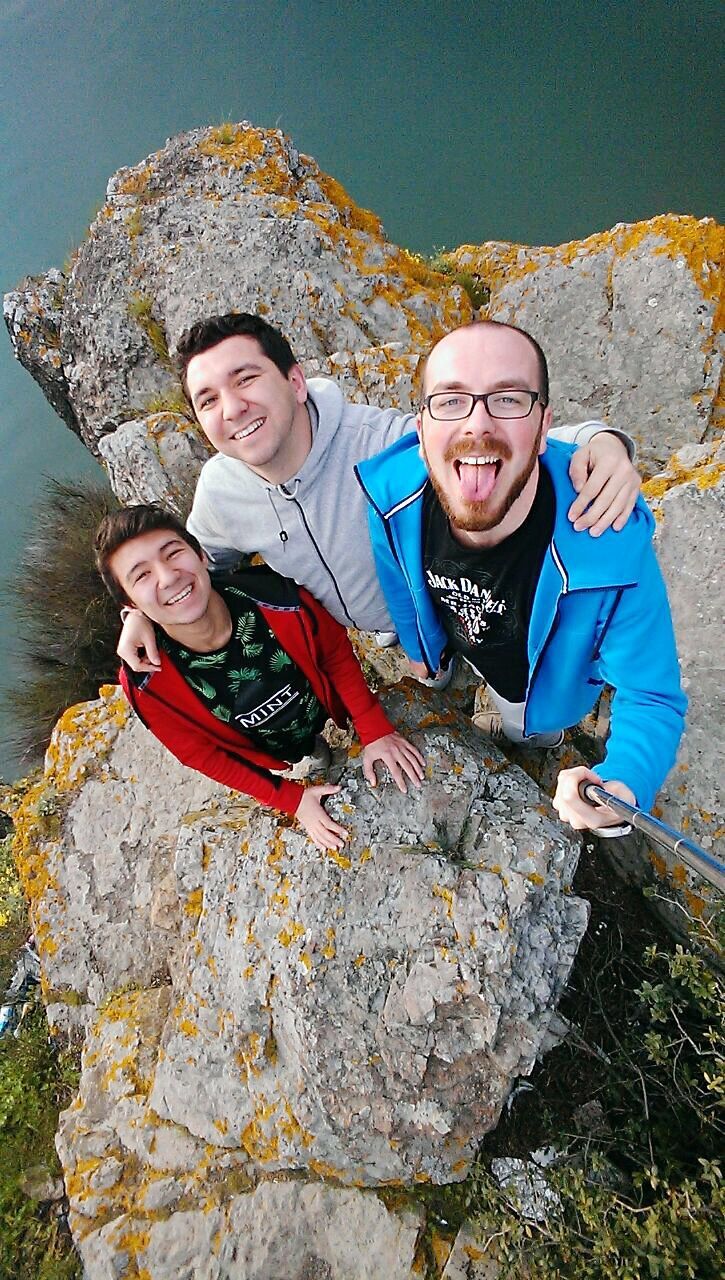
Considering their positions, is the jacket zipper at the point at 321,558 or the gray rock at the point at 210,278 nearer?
the jacket zipper at the point at 321,558

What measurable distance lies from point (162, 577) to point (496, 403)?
1395mm

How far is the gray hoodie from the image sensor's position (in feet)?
8.63

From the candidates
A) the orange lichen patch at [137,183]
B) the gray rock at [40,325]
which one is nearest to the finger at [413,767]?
the gray rock at [40,325]

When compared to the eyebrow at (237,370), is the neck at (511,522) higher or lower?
lower

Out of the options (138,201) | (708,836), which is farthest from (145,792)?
(138,201)

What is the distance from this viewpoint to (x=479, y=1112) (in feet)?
7.88

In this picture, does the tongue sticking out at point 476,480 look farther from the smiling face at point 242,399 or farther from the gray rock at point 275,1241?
the gray rock at point 275,1241

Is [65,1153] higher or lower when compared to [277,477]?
lower

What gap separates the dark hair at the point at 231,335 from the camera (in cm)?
234

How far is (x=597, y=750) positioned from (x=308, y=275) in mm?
4439

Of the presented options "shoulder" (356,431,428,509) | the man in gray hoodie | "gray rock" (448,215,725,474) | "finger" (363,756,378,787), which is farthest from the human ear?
"gray rock" (448,215,725,474)

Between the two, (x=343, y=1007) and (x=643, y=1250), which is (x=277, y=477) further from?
(x=643, y=1250)

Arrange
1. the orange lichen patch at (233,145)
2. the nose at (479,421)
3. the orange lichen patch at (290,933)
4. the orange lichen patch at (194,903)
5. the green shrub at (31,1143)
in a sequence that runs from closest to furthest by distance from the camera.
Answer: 1. the nose at (479,421)
2. the orange lichen patch at (290,933)
3. the orange lichen patch at (194,903)
4. the green shrub at (31,1143)
5. the orange lichen patch at (233,145)

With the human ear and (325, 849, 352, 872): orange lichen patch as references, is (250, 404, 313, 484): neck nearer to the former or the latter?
the human ear
